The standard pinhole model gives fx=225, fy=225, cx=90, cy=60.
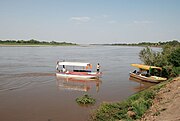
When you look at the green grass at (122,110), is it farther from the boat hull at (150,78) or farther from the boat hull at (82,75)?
the boat hull at (82,75)

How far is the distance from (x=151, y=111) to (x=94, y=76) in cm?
1892

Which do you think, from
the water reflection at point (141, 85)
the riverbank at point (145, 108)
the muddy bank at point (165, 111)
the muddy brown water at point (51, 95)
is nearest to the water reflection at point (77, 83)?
the muddy brown water at point (51, 95)

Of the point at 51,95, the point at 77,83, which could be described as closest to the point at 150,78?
the point at 77,83

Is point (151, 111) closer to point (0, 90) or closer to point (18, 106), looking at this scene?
point (18, 106)

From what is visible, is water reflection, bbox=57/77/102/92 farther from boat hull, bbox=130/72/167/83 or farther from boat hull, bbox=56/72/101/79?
boat hull, bbox=130/72/167/83

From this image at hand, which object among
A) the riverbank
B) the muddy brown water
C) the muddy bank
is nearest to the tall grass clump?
the riverbank

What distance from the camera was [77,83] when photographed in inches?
1065

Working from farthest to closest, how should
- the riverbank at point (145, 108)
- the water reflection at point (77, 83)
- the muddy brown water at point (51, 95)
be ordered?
the water reflection at point (77, 83) < the muddy brown water at point (51, 95) < the riverbank at point (145, 108)

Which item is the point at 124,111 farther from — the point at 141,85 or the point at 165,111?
the point at 141,85

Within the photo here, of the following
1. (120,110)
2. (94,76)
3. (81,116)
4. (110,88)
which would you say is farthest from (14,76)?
(120,110)

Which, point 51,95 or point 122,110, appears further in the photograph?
point 51,95

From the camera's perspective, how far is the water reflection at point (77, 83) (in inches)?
960

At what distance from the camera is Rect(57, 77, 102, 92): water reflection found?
24.4m

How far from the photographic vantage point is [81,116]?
582 inches
